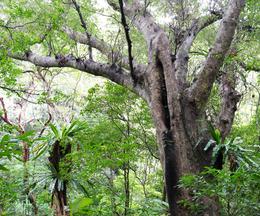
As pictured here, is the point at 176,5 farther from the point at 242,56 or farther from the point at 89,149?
the point at 89,149

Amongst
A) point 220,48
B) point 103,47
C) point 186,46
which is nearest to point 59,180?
point 220,48

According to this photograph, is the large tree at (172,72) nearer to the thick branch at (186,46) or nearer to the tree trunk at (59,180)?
the thick branch at (186,46)

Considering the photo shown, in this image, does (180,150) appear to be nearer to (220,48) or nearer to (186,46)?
(220,48)

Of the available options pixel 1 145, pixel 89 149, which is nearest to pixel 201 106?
pixel 89 149

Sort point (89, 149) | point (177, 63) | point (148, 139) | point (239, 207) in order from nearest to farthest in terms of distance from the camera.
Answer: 1. point (239, 207)
2. point (89, 149)
3. point (177, 63)
4. point (148, 139)

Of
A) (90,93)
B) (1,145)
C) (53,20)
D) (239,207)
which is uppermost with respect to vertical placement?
(53,20)

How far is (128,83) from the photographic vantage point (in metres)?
6.05

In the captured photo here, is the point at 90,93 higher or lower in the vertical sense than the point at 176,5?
lower

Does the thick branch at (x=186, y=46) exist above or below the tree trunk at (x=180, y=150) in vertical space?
above

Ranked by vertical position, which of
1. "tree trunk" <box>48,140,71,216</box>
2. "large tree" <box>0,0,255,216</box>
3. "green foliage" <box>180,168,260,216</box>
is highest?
"large tree" <box>0,0,255,216</box>

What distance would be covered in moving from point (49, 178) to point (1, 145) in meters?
2.64

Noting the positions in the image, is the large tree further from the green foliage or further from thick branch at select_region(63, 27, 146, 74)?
the green foliage

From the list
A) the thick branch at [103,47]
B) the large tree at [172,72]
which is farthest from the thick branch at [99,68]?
the thick branch at [103,47]

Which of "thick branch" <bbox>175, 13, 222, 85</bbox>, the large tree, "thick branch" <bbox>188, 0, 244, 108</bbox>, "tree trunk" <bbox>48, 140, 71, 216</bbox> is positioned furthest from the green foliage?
"thick branch" <bbox>175, 13, 222, 85</bbox>
